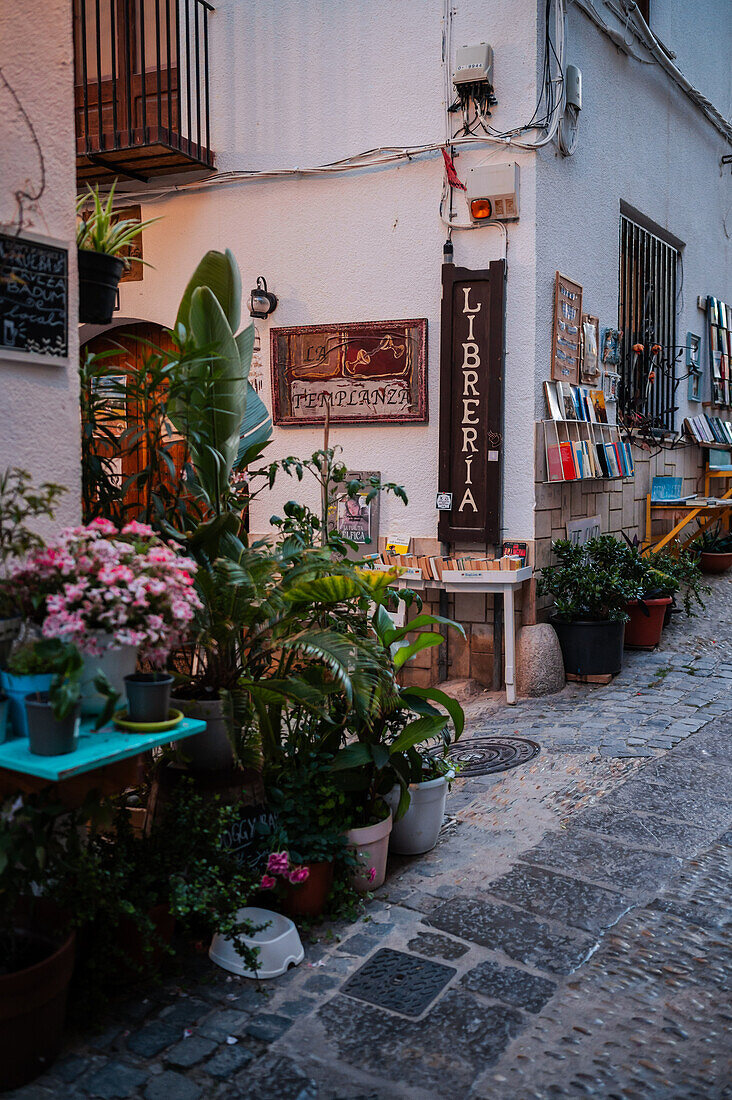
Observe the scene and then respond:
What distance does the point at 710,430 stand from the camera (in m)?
10.4

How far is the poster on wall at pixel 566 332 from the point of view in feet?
21.8

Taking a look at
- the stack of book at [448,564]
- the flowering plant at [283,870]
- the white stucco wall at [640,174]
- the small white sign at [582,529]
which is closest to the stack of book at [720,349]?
the white stucco wall at [640,174]

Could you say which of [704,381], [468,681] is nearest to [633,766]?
[468,681]

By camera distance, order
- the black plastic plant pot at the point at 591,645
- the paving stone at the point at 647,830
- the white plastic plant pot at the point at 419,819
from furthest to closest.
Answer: the black plastic plant pot at the point at 591,645 < the paving stone at the point at 647,830 < the white plastic plant pot at the point at 419,819

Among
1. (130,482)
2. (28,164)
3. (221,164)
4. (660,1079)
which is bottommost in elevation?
(660,1079)

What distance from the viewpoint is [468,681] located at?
674 cm

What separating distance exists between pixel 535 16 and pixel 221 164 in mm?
2543

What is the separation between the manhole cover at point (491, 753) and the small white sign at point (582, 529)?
1935 mm

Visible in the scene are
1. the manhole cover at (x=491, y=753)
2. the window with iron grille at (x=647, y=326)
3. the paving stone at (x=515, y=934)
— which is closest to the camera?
the paving stone at (x=515, y=934)

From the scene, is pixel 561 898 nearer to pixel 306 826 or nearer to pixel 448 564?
pixel 306 826

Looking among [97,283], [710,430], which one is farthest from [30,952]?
[710,430]

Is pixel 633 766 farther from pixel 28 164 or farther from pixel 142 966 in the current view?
pixel 28 164

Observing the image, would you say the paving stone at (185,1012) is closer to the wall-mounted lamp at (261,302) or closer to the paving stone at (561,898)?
the paving stone at (561,898)

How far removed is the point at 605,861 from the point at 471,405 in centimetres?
356
